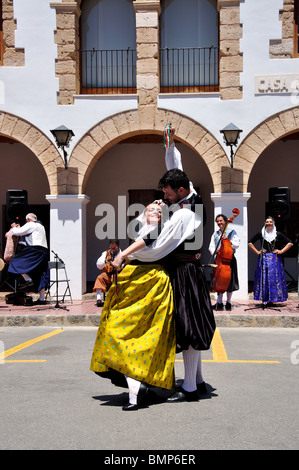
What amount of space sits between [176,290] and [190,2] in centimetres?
1100

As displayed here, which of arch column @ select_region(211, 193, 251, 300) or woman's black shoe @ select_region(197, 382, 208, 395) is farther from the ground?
arch column @ select_region(211, 193, 251, 300)

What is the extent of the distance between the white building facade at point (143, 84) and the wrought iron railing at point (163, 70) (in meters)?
0.02

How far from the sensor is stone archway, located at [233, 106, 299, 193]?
1337 centimetres

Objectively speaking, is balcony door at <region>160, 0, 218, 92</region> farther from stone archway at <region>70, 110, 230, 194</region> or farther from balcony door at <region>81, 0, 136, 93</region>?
stone archway at <region>70, 110, 230, 194</region>

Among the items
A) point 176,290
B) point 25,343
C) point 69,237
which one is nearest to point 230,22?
point 69,237

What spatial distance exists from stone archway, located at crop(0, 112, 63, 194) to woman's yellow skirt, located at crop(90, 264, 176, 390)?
9.20 m

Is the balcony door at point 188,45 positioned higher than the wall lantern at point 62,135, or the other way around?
the balcony door at point 188,45

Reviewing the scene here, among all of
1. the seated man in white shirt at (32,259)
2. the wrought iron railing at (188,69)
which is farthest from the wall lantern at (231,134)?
the seated man in white shirt at (32,259)

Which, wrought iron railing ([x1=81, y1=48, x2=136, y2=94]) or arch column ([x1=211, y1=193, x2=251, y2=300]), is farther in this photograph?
wrought iron railing ([x1=81, y1=48, x2=136, y2=94])

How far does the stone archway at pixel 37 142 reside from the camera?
44.6 feet

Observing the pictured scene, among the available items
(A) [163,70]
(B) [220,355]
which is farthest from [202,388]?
(A) [163,70]

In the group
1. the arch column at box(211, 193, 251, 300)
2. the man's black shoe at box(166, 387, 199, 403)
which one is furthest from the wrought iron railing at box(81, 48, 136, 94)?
the man's black shoe at box(166, 387, 199, 403)

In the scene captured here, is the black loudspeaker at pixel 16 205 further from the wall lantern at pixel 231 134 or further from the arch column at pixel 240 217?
the wall lantern at pixel 231 134

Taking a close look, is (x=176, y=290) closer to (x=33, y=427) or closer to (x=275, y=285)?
(x=33, y=427)
